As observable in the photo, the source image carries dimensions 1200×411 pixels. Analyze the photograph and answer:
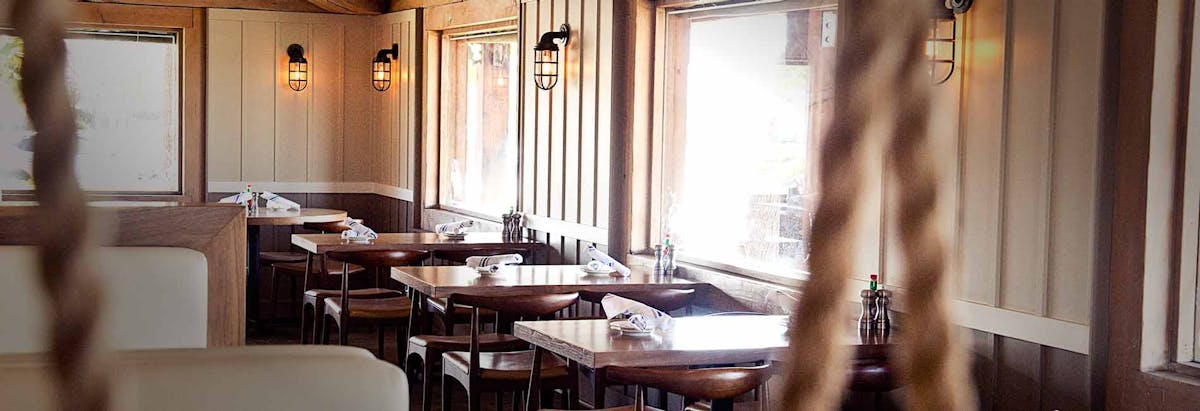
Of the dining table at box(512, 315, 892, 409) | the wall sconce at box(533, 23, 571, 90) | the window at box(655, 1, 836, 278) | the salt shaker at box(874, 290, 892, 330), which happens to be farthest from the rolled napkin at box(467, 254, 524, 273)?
the salt shaker at box(874, 290, 892, 330)

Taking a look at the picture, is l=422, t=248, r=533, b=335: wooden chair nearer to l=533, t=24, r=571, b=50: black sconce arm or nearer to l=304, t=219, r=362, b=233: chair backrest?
l=533, t=24, r=571, b=50: black sconce arm

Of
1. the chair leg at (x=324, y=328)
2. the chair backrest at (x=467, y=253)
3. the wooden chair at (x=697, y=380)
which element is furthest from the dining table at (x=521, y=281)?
the wooden chair at (x=697, y=380)

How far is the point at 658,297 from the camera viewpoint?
5.23 meters

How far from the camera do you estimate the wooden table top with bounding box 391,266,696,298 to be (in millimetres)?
5180

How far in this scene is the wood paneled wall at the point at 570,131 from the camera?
21.2 ft

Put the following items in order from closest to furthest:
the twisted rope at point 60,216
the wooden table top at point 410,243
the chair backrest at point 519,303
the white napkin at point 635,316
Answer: the twisted rope at point 60,216
the white napkin at point 635,316
the chair backrest at point 519,303
the wooden table top at point 410,243

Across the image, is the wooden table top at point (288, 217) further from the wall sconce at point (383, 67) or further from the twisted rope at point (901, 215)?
the twisted rope at point (901, 215)

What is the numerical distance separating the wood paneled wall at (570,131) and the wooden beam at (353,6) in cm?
229

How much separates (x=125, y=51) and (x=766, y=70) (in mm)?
5594

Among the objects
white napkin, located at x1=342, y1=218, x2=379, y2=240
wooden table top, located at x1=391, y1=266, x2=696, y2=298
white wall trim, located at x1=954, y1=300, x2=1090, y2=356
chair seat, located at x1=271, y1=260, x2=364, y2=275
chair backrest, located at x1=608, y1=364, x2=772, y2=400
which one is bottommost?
chair seat, located at x1=271, y1=260, x2=364, y2=275

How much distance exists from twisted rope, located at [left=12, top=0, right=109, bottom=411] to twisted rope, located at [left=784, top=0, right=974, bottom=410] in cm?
17

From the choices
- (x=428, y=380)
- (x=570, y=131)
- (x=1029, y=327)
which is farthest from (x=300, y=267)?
(x=1029, y=327)

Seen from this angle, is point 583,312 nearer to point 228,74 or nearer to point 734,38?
point 734,38

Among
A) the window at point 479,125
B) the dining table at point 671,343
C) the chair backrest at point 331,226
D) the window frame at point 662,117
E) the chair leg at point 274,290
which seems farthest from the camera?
the chair leg at point 274,290
